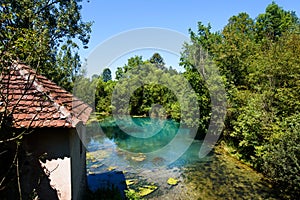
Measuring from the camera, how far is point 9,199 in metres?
4.27

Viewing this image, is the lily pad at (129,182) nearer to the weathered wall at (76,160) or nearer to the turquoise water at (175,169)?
the turquoise water at (175,169)

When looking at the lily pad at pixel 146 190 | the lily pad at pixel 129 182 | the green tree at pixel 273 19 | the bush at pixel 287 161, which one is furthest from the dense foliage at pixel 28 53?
the green tree at pixel 273 19

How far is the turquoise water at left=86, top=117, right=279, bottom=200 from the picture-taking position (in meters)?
9.82

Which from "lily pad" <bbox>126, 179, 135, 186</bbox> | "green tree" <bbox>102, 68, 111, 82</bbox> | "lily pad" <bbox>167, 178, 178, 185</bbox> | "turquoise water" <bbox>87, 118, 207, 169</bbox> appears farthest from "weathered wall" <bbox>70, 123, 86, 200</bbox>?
"green tree" <bbox>102, 68, 111, 82</bbox>

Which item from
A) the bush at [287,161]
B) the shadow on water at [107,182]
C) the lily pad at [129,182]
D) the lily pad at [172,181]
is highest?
→ the bush at [287,161]

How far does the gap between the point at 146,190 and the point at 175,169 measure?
3.41 meters

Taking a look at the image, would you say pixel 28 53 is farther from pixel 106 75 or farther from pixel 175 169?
pixel 106 75

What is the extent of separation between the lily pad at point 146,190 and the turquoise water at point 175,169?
0.68ft

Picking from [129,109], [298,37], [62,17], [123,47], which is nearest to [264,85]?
[298,37]

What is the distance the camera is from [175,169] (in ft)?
42.6

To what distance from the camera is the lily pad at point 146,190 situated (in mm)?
9609

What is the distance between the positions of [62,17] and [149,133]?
13.8 meters

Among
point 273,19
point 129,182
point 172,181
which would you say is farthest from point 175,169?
point 273,19

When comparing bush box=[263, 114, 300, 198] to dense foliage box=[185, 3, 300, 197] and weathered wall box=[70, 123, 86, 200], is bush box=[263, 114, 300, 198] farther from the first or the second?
weathered wall box=[70, 123, 86, 200]
